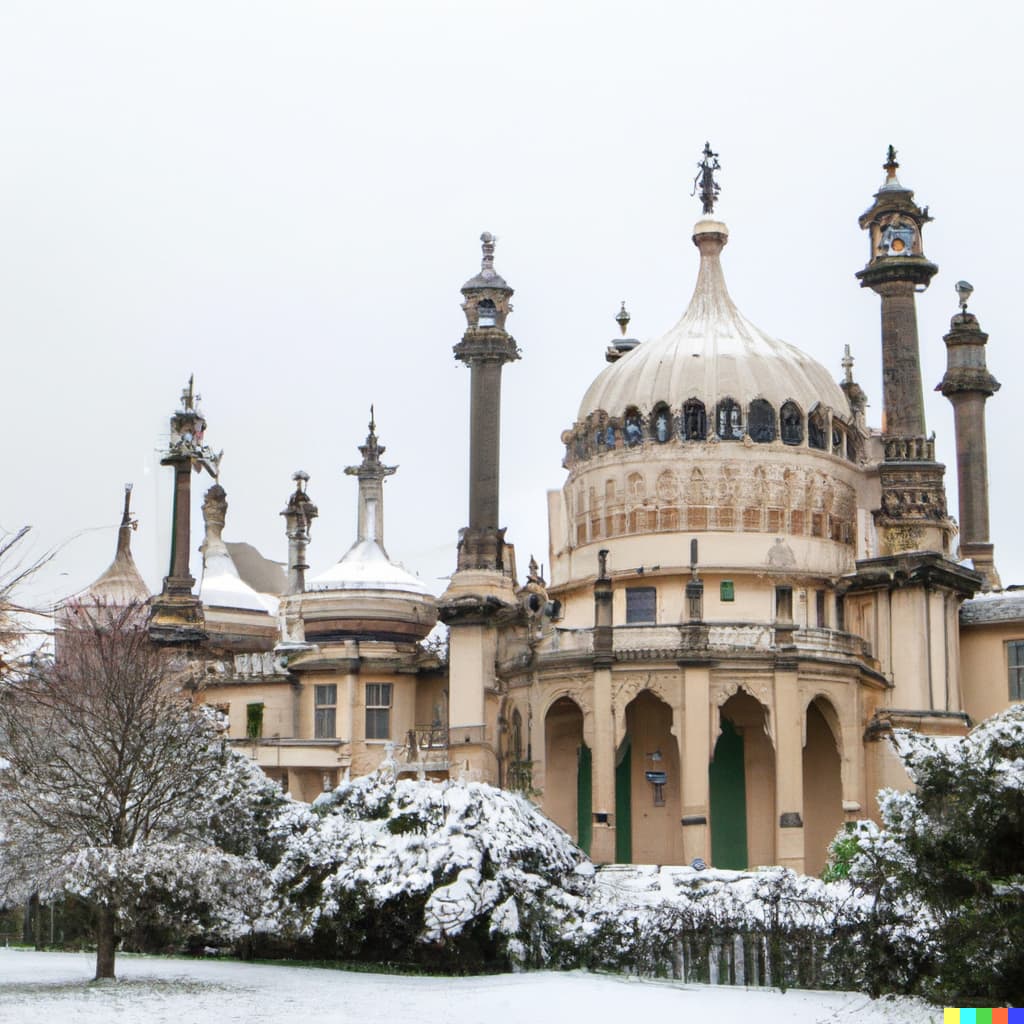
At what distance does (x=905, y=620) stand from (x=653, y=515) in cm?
835

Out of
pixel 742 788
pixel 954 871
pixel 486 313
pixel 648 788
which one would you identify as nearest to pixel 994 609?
pixel 742 788

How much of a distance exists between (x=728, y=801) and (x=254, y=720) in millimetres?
17409

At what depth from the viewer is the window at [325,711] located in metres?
63.7

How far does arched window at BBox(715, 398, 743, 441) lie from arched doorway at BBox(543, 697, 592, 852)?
9783 millimetres

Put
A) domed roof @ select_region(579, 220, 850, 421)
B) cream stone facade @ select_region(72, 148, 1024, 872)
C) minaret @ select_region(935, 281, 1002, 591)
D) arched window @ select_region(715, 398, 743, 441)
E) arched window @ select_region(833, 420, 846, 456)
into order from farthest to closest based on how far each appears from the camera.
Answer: minaret @ select_region(935, 281, 1002, 591), arched window @ select_region(833, 420, 846, 456), domed roof @ select_region(579, 220, 850, 421), arched window @ select_region(715, 398, 743, 441), cream stone facade @ select_region(72, 148, 1024, 872)

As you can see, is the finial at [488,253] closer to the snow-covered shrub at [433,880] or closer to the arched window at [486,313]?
the arched window at [486,313]

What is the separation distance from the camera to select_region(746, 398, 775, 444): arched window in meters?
59.7

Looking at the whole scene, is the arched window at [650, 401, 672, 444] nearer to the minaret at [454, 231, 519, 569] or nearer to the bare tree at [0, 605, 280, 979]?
the minaret at [454, 231, 519, 569]

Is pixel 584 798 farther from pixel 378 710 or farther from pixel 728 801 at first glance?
pixel 378 710

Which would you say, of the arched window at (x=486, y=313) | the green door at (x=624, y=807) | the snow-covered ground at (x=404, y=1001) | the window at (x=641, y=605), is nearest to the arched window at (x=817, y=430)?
the window at (x=641, y=605)

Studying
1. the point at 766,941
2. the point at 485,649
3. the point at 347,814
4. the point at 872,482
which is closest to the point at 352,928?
the point at 347,814

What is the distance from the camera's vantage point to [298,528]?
83.2 m

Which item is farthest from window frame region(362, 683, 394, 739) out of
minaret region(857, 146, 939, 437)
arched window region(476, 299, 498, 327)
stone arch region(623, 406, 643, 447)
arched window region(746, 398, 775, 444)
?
minaret region(857, 146, 939, 437)

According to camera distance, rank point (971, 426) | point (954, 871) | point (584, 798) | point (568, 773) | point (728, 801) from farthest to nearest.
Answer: point (971, 426), point (568, 773), point (584, 798), point (728, 801), point (954, 871)
